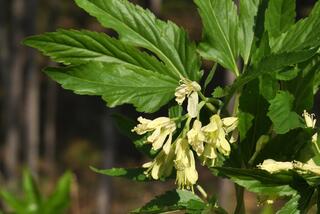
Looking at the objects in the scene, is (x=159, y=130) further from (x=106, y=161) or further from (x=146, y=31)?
(x=106, y=161)

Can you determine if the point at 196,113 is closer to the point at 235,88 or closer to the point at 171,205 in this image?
the point at 235,88


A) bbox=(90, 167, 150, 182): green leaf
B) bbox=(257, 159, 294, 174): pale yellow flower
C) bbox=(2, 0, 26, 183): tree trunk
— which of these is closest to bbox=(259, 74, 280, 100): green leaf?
bbox=(257, 159, 294, 174): pale yellow flower

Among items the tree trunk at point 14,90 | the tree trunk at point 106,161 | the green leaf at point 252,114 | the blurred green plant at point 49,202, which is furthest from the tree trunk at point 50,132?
the green leaf at point 252,114

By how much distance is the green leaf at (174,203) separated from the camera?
1252mm

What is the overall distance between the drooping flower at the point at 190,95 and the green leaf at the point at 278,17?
0.17m

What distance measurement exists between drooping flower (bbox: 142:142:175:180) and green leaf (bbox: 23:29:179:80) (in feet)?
Result: 0.45

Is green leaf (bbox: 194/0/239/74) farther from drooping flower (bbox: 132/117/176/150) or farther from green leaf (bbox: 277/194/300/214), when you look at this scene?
green leaf (bbox: 277/194/300/214)

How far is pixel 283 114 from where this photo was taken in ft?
3.87

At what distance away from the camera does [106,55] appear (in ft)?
4.22

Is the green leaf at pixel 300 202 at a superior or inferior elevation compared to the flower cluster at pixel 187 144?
inferior

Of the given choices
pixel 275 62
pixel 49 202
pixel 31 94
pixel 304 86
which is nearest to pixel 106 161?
pixel 31 94

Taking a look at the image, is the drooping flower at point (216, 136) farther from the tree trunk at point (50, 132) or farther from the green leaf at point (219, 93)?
the tree trunk at point (50, 132)

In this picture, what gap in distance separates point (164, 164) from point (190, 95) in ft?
0.42

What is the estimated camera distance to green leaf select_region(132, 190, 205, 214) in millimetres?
1252
